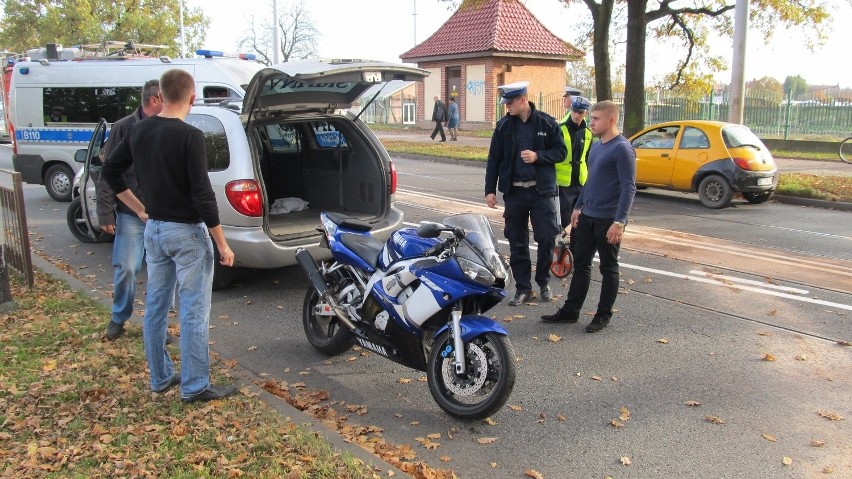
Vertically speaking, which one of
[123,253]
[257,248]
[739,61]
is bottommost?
[257,248]

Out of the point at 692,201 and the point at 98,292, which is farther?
the point at 692,201

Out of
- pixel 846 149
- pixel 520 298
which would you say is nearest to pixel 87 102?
pixel 520 298

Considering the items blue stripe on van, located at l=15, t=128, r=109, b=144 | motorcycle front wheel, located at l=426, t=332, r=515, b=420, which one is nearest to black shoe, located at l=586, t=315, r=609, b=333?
motorcycle front wheel, located at l=426, t=332, r=515, b=420

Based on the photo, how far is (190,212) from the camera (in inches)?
168

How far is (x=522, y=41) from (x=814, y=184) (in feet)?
71.5

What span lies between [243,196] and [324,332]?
167 cm

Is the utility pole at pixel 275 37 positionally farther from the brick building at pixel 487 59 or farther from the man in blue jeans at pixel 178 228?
the man in blue jeans at pixel 178 228

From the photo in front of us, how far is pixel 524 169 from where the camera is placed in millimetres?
6512

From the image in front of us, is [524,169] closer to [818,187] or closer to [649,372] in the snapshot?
[649,372]

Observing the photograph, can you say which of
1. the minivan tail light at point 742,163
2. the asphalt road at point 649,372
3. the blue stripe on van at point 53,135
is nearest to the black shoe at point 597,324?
the asphalt road at point 649,372

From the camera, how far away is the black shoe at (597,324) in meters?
6.11

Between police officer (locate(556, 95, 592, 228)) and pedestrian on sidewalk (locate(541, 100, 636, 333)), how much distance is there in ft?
5.73

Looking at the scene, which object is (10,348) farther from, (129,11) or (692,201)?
(129,11)

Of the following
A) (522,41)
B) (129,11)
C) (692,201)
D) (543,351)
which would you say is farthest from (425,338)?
(129,11)
